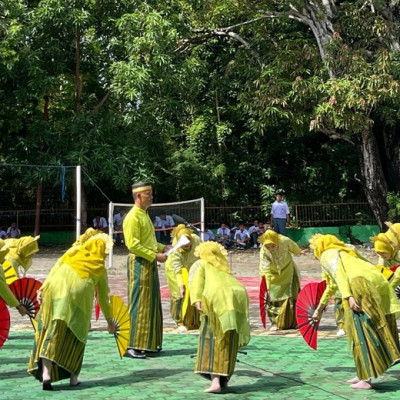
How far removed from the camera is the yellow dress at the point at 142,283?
28.5 ft

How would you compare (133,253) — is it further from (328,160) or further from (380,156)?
(328,160)

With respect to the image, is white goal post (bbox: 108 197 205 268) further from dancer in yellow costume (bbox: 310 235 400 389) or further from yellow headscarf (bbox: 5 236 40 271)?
dancer in yellow costume (bbox: 310 235 400 389)

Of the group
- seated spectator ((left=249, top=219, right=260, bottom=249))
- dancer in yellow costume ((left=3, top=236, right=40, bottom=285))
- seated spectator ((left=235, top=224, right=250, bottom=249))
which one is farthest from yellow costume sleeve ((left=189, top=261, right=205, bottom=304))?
seated spectator ((left=249, top=219, right=260, bottom=249))

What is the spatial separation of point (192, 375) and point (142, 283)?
55.0 inches

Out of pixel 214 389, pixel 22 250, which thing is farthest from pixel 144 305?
pixel 22 250

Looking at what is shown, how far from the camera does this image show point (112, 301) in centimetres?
774

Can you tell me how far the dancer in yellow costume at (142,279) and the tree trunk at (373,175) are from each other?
1625cm

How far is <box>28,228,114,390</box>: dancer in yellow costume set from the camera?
22.8 ft

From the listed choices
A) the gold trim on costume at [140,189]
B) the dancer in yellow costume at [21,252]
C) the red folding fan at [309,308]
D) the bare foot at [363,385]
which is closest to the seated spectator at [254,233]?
the dancer in yellow costume at [21,252]

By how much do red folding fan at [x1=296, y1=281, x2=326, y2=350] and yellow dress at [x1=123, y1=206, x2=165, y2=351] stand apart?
5.24 ft

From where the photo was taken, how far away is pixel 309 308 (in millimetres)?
7961

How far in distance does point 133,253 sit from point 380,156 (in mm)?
19400

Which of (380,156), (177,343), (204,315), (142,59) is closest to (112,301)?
(204,315)

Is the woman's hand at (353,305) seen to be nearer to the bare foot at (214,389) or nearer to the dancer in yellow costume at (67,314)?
the bare foot at (214,389)
